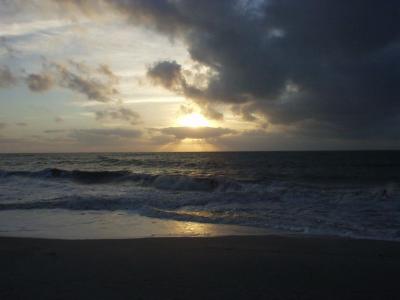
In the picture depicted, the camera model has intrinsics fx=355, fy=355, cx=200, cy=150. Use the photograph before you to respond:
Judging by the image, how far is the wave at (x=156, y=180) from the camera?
25531 mm

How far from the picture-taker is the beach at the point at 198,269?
15.9 ft

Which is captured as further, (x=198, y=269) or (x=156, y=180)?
(x=156, y=180)

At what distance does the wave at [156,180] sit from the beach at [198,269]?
16.6 m

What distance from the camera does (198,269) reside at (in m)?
5.95

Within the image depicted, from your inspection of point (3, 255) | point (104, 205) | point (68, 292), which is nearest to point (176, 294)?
point (68, 292)

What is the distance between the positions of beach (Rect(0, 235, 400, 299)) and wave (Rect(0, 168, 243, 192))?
54.6ft

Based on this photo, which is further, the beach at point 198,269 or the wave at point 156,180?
the wave at point 156,180

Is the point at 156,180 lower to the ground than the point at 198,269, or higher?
lower

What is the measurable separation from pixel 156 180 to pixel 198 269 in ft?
75.8

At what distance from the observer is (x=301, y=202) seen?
16469mm

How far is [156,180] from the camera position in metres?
28.8

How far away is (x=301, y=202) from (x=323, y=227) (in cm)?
579

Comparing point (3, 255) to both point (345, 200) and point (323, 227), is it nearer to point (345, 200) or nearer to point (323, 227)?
point (323, 227)

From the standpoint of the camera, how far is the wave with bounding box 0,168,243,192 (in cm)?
2553
